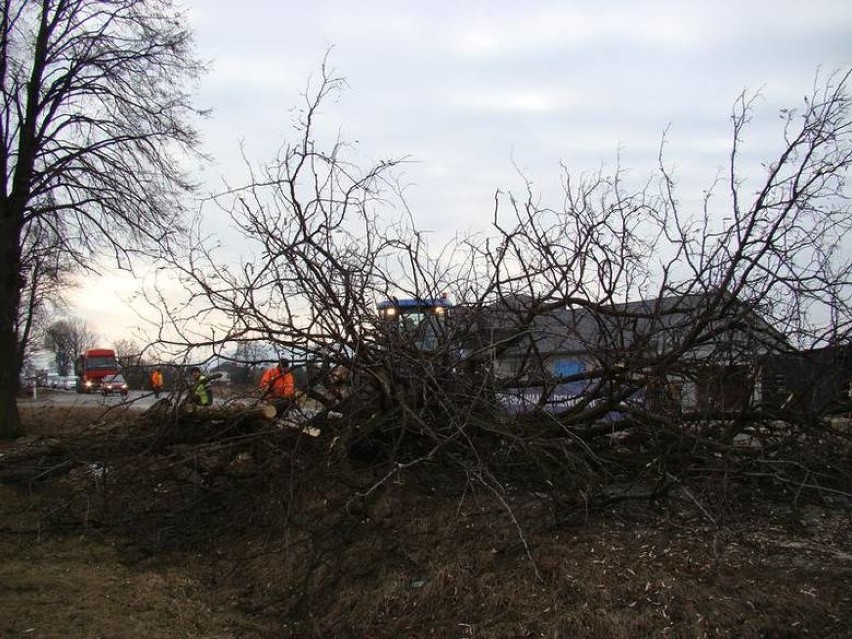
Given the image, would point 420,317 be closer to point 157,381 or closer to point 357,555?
point 357,555

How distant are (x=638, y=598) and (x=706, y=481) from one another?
55.5 inches

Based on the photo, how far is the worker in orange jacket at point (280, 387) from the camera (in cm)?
595

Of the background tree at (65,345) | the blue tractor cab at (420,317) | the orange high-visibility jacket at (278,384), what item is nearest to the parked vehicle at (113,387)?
the orange high-visibility jacket at (278,384)

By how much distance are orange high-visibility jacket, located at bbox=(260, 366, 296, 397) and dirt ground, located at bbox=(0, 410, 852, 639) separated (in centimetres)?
42

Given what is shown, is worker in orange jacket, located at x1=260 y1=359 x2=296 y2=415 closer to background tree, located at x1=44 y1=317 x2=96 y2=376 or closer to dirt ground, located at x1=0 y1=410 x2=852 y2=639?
dirt ground, located at x1=0 y1=410 x2=852 y2=639

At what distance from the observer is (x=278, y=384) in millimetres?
6148

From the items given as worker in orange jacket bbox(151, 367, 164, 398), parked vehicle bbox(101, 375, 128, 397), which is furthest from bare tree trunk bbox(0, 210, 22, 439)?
worker in orange jacket bbox(151, 367, 164, 398)

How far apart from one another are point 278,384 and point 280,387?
0.04 m

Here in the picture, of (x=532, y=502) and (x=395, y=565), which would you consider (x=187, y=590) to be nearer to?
(x=395, y=565)

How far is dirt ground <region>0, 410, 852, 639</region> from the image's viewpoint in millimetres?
3775

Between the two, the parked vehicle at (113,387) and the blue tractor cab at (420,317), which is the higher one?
the blue tractor cab at (420,317)

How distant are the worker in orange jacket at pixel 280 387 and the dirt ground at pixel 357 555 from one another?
1.07ft

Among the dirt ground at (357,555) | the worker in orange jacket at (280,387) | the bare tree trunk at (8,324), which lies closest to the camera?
the dirt ground at (357,555)

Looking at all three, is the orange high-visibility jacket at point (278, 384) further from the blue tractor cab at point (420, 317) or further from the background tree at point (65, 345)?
the background tree at point (65, 345)
